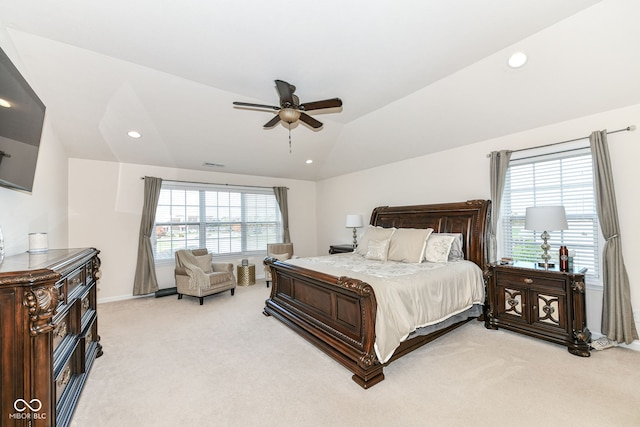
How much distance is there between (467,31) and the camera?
246 centimetres

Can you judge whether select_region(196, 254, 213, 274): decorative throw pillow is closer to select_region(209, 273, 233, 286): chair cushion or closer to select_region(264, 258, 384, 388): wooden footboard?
select_region(209, 273, 233, 286): chair cushion

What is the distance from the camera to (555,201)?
3475mm

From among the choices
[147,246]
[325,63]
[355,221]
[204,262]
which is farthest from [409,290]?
[147,246]

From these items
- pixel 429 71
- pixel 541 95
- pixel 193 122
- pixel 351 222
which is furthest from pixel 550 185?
pixel 193 122

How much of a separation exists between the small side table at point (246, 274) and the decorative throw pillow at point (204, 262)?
762mm

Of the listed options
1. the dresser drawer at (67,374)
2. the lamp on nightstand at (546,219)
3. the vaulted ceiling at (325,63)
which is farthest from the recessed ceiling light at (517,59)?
the dresser drawer at (67,374)

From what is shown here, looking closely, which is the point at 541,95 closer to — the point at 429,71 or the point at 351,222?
the point at 429,71

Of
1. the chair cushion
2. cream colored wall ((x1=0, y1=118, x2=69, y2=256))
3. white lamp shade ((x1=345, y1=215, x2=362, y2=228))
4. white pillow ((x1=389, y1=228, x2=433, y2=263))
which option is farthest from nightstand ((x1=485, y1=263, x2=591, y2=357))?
cream colored wall ((x1=0, y1=118, x2=69, y2=256))

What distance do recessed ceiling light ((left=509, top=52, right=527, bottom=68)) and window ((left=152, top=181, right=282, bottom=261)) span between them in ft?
17.1

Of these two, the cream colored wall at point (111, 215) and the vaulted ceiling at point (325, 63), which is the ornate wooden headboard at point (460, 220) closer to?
the vaulted ceiling at point (325, 63)

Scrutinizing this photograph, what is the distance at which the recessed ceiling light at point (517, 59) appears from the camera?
273 centimetres

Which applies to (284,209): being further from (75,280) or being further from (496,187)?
(75,280)

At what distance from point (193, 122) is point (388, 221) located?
373cm

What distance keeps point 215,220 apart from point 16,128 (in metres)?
4.05
